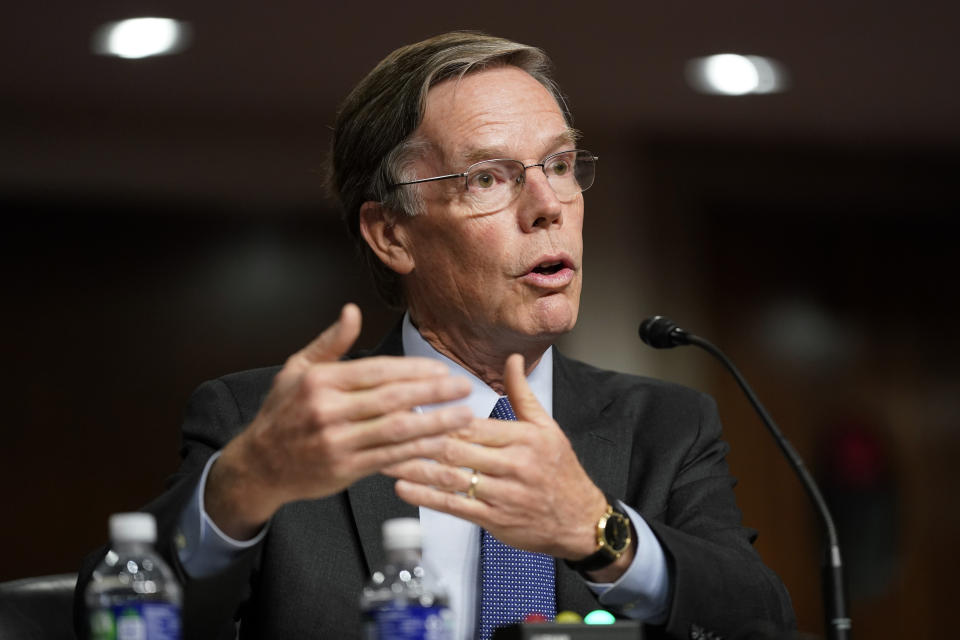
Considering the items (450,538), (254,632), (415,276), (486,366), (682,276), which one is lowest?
(254,632)

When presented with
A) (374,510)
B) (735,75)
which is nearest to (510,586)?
(374,510)

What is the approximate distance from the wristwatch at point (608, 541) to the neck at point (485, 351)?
501 millimetres

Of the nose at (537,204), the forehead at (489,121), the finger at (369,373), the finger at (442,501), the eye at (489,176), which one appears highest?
the forehead at (489,121)

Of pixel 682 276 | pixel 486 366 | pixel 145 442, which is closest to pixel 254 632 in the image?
pixel 486 366

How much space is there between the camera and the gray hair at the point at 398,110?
211 centimetres

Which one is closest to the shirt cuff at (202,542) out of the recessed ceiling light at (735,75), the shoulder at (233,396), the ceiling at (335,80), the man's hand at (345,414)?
the man's hand at (345,414)

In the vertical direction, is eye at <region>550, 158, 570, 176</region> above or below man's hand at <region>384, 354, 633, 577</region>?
above

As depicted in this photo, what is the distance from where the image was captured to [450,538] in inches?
72.6

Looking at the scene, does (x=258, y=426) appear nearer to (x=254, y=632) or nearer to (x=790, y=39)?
(x=254, y=632)

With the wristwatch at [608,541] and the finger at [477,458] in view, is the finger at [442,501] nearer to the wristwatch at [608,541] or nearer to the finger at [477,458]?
the finger at [477,458]

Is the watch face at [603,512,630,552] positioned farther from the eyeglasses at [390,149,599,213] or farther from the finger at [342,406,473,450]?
the eyeglasses at [390,149,599,213]

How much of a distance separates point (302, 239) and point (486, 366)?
6.53ft

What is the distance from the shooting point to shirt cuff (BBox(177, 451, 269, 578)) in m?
1.42

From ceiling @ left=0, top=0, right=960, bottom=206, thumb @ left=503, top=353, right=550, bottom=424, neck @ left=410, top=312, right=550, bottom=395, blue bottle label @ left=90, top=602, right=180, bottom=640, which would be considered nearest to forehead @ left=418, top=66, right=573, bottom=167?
neck @ left=410, top=312, right=550, bottom=395
